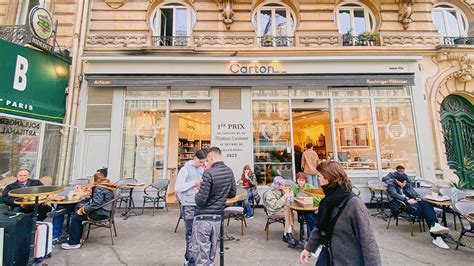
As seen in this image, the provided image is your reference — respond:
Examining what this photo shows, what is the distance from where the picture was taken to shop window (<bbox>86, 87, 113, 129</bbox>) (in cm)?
834

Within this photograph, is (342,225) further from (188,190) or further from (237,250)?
(237,250)

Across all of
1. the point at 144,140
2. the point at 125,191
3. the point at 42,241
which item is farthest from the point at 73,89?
the point at 42,241

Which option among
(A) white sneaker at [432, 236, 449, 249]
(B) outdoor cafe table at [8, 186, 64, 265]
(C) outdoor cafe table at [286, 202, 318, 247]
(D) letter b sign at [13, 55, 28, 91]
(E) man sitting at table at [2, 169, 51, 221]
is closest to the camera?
(B) outdoor cafe table at [8, 186, 64, 265]

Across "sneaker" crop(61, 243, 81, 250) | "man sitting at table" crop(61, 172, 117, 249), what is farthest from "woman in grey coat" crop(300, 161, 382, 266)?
"sneaker" crop(61, 243, 81, 250)

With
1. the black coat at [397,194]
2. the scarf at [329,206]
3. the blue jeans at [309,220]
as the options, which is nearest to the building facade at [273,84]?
the black coat at [397,194]

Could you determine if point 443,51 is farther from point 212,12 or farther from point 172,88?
point 172,88

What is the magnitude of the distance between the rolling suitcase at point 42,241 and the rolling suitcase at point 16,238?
0.11 metres

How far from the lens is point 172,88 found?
28.4 ft

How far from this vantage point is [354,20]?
9.55m

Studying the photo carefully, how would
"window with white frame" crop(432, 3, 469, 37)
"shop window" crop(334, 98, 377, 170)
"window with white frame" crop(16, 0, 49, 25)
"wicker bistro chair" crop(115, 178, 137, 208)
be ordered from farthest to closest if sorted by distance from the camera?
1. "window with white frame" crop(432, 3, 469, 37)
2. "window with white frame" crop(16, 0, 49, 25)
3. "shop window" crop(334, 98, 377, 170)
4. "wicker bistro chair" crop(115, 178, 137, 208)

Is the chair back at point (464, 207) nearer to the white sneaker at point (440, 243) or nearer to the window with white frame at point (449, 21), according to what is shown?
the white sneaker at point (440, 243)

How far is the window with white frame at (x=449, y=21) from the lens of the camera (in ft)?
31.3

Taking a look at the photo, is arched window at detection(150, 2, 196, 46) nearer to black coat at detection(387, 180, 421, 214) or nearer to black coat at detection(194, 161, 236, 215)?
black coat at detection(194, 161, 236, 215)

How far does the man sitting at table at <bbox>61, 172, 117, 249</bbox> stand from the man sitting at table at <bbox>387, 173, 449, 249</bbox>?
263 inches
